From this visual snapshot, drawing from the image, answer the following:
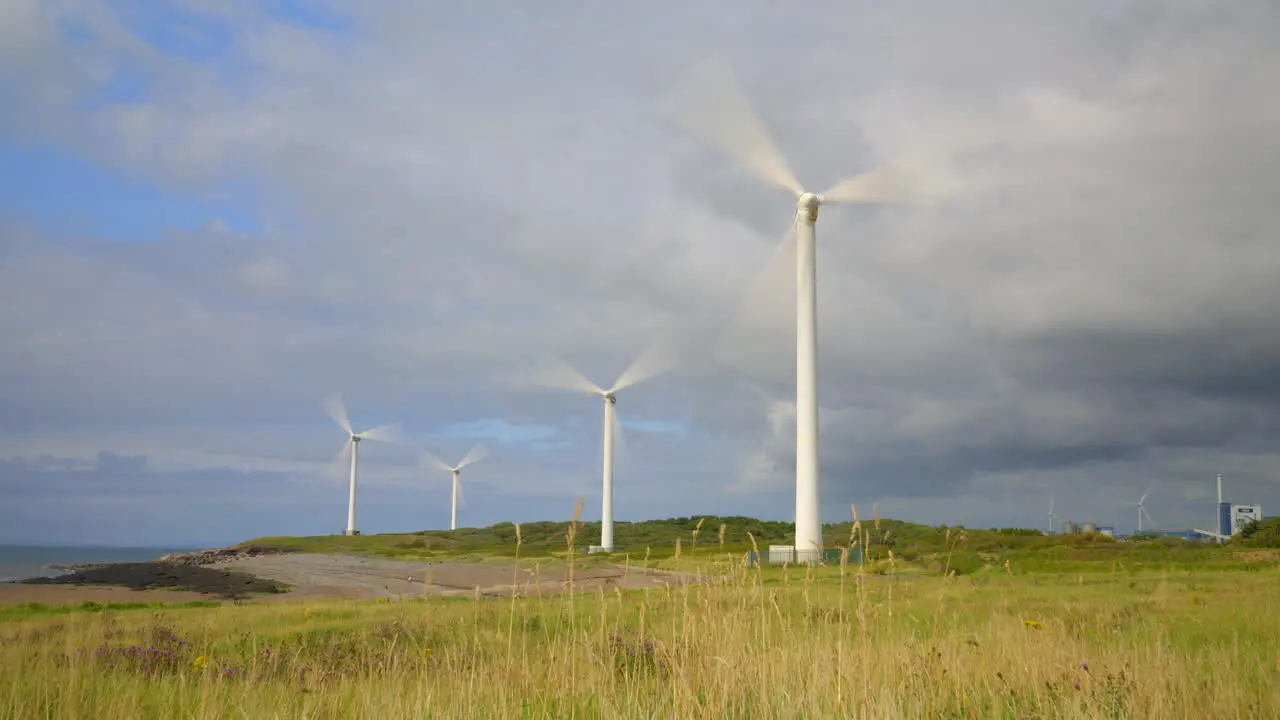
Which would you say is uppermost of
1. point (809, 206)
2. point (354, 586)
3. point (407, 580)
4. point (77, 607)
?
point (809, 206)

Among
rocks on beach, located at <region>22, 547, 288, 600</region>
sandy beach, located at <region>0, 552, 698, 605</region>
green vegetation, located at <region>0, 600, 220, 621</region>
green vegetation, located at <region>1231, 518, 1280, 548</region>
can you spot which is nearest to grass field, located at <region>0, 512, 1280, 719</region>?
green vegetation, located at <region>0, 600, 220, 621</region>

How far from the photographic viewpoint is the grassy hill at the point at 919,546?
2054 cm

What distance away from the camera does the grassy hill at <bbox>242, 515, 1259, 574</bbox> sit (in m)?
20.5

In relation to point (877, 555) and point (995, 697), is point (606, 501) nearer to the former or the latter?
point (877, 555)

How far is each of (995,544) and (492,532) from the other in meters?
83.1

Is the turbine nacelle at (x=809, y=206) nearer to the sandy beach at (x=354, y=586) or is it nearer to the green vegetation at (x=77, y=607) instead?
the sandy beach at (x=354, y=586)

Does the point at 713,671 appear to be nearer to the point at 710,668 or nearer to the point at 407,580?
the point at 710,668

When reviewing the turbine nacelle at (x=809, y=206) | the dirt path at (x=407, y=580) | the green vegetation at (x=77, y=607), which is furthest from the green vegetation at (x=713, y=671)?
the turbine nacelle at (x=809, y=206)

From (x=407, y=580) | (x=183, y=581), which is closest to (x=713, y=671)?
(x=407, y=580)

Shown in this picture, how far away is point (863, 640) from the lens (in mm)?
7738

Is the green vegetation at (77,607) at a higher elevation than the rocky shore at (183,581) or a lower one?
higher

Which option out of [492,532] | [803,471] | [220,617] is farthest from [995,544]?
[492,532]

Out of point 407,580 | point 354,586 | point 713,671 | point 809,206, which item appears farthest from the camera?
point 809,206

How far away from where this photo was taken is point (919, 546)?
53.9 metres
